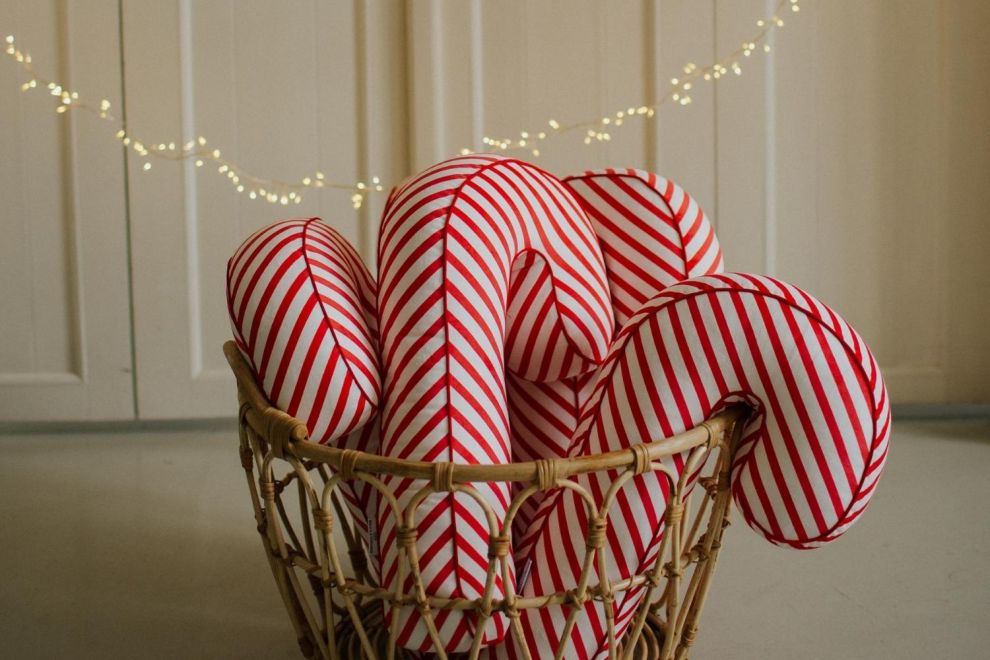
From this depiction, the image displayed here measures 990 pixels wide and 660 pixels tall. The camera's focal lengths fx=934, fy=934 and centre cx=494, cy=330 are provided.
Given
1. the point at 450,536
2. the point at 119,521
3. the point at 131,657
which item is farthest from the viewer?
the point at 119,521

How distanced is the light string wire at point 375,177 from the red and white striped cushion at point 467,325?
1.02m

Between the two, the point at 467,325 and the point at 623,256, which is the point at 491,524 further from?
the point at 623,256

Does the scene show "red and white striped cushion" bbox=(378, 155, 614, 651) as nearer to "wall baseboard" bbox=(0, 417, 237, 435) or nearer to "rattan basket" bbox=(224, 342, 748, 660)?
"rattan basket" bbox=(224, 342, 748, 660)

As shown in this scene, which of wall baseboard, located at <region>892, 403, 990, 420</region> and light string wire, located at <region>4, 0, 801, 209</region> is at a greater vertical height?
light string wire, located at <region>4, 0, 801, 209</region>

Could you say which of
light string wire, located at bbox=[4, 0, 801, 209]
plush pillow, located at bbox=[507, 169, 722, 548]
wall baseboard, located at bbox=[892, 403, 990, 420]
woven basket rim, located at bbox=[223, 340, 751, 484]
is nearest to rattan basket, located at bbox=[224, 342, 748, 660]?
woven basket rim, located at bbox=[223, 340, 751, 484]

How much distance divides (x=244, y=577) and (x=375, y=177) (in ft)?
3.12

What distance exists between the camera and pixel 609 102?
172cm

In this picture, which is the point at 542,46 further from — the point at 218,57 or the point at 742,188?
the point at 218,57

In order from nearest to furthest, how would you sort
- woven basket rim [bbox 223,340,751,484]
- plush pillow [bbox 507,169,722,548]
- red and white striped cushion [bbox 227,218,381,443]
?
1. woven basket rim [bbox 223,340,751,484]
2. red and white striped cushion [bbox 227,218,381,443]
3. plush pillow [bbox 507,169,722,548]

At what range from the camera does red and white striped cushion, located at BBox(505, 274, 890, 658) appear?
22.1 inches

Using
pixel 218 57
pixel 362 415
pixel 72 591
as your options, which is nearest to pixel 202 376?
pixel 218 57

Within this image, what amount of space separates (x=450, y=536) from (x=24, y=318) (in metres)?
1.42

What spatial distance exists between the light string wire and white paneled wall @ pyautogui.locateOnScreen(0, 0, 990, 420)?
0.06 ft

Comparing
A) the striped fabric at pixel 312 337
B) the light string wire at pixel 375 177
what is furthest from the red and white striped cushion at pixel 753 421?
the light string wire at pixel 375 177
